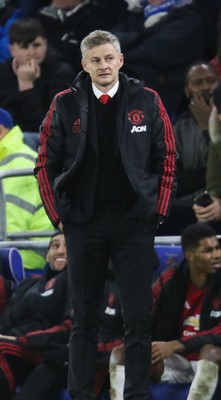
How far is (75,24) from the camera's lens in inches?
429

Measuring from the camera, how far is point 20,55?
10602 mm

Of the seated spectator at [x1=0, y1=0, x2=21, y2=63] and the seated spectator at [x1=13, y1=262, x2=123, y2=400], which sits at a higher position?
the seated spectator at [x1=0, y1=0, x2=21, y2=63]

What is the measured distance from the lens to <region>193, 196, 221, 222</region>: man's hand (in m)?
8.32

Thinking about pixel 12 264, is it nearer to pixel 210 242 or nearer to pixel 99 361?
pixel 99 361

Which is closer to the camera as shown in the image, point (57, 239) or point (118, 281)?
point (118, 281)

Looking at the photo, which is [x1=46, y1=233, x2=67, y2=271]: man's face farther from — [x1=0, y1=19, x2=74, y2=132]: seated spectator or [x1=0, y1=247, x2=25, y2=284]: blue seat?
[x1=0, y1=19, x2=74, y2=132]: seated spectator

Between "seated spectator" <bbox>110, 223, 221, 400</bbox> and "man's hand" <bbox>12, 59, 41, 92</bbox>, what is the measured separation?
9.79 ft

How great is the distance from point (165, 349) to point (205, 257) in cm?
66

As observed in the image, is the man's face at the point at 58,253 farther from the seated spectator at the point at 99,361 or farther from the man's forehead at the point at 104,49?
the man's forehead at the point at 104,49

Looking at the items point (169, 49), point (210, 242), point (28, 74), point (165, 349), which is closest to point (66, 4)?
point (28, 74)

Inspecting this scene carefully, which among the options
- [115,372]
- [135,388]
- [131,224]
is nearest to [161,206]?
[131,224]

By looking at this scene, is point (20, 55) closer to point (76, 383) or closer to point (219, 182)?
point (219, 182)

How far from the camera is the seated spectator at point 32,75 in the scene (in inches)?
408

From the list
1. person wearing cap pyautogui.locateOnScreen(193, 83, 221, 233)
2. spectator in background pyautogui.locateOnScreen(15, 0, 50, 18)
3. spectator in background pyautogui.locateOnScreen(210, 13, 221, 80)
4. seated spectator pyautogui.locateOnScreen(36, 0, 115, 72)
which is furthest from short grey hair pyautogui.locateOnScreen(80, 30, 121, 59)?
spectator in background pyautogui.locateOnScreen(15, 0, 50, 18)
